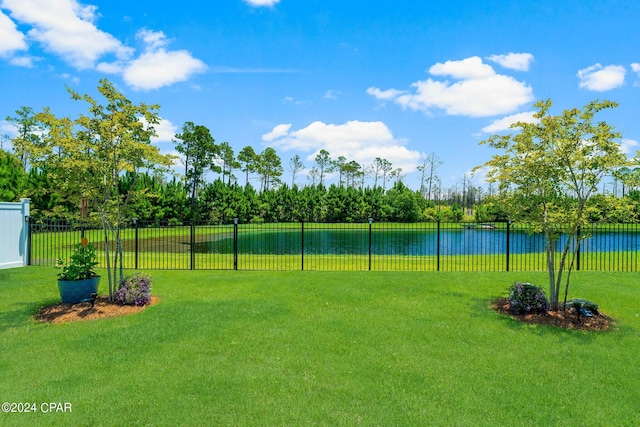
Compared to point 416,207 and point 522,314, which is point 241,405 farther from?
point 416,207

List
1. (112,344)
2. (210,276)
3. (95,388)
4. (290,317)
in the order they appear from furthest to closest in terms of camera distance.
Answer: (210,276) < (290,317) < (112,344) < (95,388)

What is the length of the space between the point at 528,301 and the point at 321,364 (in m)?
3.73

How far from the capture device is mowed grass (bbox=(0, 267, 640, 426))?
329cm

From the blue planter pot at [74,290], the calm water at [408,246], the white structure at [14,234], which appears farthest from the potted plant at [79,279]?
the calm water at [408,246]

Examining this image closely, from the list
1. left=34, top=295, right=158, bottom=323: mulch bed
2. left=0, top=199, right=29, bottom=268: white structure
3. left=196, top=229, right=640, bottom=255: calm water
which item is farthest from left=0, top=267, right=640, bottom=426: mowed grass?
left=196, top=229, right=640, bottom=255: calm water

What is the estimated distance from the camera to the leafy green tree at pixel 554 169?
18.4 ft

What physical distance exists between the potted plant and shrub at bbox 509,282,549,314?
684cm

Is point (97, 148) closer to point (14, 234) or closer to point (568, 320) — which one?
point (14, 234)

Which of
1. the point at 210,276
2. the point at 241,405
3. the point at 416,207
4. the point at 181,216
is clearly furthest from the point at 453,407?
the point at 416,207

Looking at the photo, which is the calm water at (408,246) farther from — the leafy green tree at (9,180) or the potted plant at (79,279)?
the leafy green tree at (9,180)

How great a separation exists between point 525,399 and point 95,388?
4015mm

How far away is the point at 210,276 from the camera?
912cm

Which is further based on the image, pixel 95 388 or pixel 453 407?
pixel 95 388

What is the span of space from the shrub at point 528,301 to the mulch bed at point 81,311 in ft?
19.8
